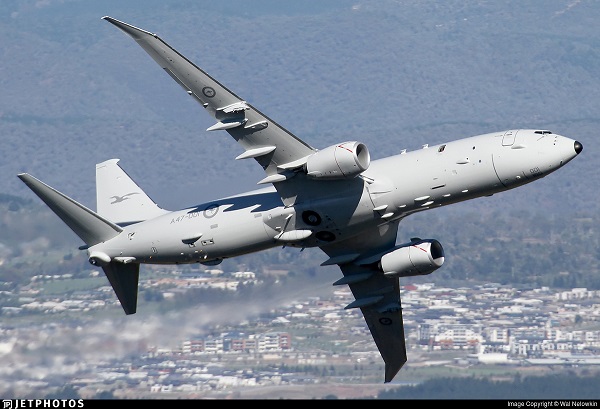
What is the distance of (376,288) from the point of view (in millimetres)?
75375

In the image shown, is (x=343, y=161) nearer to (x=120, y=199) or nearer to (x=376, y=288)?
(x=376, y=288)

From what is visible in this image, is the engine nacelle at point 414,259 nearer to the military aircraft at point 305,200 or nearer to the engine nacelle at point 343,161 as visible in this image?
the military aircraft at point 305,200

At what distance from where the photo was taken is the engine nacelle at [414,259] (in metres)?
69.5

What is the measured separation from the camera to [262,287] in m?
125

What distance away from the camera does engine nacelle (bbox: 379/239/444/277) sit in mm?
69500

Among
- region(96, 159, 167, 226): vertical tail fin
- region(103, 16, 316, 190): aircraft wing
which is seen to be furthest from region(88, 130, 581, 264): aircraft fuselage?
region(96, 159, 167, 226): vertical tail fin

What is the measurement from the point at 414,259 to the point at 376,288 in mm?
6071

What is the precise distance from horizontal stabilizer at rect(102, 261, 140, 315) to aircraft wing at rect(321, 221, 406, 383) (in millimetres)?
9051

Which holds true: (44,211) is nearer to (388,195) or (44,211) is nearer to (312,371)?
(312,371)

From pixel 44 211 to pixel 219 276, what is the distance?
74.5ft

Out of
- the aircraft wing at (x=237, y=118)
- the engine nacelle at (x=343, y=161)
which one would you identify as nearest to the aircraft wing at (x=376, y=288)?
the engine nacelle at (x=343, y=161)

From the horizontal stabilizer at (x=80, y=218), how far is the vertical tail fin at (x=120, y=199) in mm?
1491

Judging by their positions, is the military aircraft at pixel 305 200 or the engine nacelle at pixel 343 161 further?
the military aircraft at pixel 305 200

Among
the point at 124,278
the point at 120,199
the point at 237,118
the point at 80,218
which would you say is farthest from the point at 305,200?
the point at 120,199
